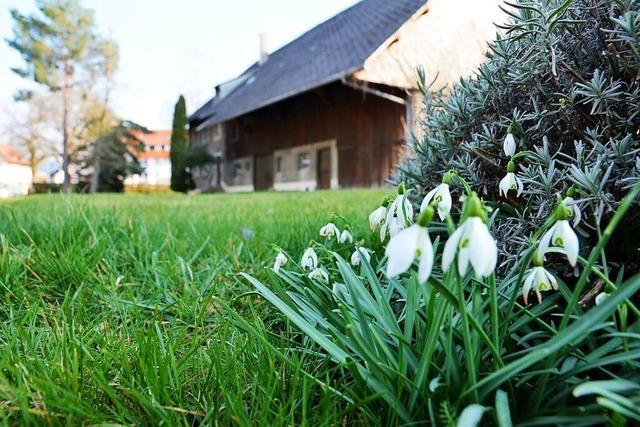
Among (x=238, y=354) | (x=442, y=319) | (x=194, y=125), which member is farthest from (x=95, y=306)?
(x=194, y=125)

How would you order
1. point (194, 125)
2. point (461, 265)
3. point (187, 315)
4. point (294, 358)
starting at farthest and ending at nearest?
point (194, 125) → point (187, 315) → point (294, 358) → point (461, 265)

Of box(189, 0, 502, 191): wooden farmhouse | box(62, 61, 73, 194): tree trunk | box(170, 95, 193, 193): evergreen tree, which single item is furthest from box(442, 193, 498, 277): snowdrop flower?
box(62, 61, 73, 194): tree trunk

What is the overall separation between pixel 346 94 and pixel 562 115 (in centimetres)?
1682

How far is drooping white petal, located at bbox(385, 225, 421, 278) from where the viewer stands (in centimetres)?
71

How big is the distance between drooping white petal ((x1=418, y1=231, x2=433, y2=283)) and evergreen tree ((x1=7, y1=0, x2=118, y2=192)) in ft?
115

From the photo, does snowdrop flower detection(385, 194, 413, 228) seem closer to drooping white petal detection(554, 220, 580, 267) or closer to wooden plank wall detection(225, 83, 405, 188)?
drooping white petal detection(554, 220, 580, 267)

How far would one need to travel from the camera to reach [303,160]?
21969mm

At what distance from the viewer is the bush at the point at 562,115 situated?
120 centimetres

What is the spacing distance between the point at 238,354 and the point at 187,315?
22.0 inches

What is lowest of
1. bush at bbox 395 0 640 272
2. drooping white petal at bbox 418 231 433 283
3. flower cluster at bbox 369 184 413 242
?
drooping white petal at bbox 418 231 433 283

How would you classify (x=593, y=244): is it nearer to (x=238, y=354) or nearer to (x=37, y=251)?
(x=238, y=354)

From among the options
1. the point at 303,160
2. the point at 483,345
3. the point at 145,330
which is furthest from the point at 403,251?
the point at 303,160

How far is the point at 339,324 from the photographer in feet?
4.04

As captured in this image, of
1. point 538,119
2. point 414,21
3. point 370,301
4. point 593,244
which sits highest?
point 414,21
